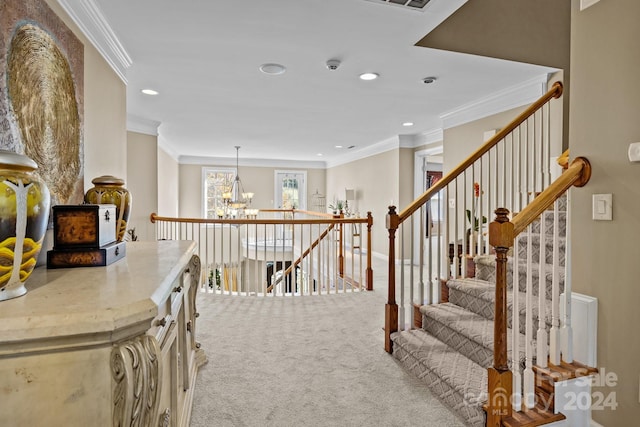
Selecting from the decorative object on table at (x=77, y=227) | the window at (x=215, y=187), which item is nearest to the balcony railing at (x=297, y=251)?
the window at (x=215, y=187)

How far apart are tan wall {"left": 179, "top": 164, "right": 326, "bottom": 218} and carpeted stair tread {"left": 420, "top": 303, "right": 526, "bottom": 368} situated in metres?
7.88

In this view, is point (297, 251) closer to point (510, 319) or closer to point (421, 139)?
point (421, 139)

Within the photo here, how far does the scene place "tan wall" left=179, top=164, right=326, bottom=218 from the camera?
30.7ft

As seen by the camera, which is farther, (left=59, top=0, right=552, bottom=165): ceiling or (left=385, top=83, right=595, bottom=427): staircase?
(left=59, top=0, right=552, bottom=165): ceiling

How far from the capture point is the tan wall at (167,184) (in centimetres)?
670

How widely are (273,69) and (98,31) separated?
136cm

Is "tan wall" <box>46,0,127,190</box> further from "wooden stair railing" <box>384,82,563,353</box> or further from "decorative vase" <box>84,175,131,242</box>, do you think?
"wooden stair railing" <box>384,82,563,353</box>

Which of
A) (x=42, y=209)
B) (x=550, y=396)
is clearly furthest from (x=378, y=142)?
(x=42, y=209)

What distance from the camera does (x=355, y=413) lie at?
1.91m

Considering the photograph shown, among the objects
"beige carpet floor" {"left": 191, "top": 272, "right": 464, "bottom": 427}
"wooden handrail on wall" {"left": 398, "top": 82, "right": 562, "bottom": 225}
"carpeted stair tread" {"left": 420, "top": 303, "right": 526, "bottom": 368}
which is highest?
"wooden handrail on wall" {"left": 398, "top": 82, "right": 562, "bottom": 225}

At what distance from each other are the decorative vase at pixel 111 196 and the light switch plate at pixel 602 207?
7.82 ft

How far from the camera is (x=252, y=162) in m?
9.77

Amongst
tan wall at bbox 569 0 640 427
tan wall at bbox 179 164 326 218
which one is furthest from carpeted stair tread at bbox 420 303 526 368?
tan wall at bbox 179 164 326 218

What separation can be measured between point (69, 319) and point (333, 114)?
446 centimetres
